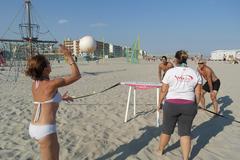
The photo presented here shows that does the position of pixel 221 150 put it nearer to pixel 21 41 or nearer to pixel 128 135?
pixel 128 135

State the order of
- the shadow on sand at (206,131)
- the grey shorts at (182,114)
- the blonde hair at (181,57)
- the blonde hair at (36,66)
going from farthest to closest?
the shadow on sand at (206,131), the blonde hair at (181,57), the grey shorts at (182,114), the blonde hair at (36,66)

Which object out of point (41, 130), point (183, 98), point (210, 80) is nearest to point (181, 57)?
point (183, 98)

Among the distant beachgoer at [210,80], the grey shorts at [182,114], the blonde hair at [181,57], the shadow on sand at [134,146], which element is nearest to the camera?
the grey shorts at [182,114]

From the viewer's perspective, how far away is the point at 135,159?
4.48m

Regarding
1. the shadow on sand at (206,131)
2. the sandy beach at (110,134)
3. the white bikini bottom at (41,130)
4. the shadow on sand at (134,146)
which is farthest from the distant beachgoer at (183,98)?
the white bikini bottom at (41,130)

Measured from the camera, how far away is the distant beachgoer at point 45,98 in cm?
289

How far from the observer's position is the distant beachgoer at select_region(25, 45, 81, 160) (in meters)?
2.89

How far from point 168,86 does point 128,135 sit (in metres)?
1.69

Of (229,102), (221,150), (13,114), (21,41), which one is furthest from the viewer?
(21,41)

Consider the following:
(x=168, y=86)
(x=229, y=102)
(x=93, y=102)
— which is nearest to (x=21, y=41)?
(x=93, y=102)

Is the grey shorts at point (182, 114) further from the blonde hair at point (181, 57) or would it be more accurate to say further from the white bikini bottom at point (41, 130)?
the white bikini bottom at point (41, 130)

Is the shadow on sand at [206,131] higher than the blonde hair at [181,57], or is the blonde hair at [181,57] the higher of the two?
the blonde hair at [181,57]

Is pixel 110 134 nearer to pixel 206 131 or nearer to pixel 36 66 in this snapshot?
pixel 206 131

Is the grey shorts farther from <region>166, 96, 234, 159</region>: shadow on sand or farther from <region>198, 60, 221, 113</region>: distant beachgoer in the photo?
<region>198, 60, 221, 113</region>: distant beachgoer
